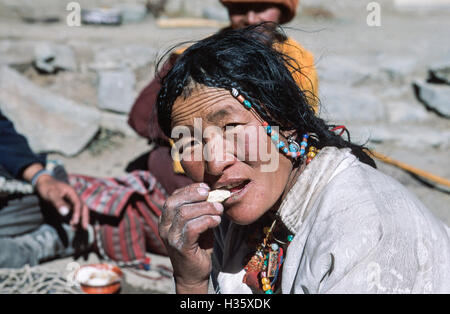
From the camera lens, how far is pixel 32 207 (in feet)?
12.3

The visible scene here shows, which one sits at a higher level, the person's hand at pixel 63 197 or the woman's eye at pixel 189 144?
the woman's eye at pixel 189 144

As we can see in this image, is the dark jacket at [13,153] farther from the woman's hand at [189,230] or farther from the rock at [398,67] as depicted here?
the rock at [398,67]

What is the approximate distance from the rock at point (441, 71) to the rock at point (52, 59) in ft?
15.8

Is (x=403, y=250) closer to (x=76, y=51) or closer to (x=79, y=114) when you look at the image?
(x=79, y=114)

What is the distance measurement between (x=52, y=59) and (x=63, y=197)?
368cm

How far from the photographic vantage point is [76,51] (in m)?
7.16

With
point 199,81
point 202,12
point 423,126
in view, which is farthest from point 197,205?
point 202,12

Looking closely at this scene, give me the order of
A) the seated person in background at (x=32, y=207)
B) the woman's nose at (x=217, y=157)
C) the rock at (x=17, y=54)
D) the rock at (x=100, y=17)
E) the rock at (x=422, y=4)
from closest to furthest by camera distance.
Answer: the woman's nose at (x=217, y=157), the seated person in background at (x=32, y=207), the rock at (x=17, y=54), the rock at (x=100, y=17), the rock at (x=422, y=4)

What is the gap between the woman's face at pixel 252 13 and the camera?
13.4ft

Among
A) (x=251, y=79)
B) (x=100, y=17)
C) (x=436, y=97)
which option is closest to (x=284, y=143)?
(x=251, y=79)

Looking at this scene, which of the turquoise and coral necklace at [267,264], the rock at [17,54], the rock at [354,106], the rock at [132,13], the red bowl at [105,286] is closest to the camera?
the turquoise and coral necklace at [267,264]

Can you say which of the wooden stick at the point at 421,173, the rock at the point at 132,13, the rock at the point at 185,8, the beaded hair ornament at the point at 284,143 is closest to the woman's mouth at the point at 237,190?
the beaded hair ornament at the point at 284,143

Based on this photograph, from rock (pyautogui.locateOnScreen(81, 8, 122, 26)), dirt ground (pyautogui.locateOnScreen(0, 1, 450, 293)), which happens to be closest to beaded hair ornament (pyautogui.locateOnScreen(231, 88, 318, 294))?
dirt ground (pyautogui.locateOnScreen(0, 1, 450, 293))

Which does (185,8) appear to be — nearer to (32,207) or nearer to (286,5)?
(286,5)
